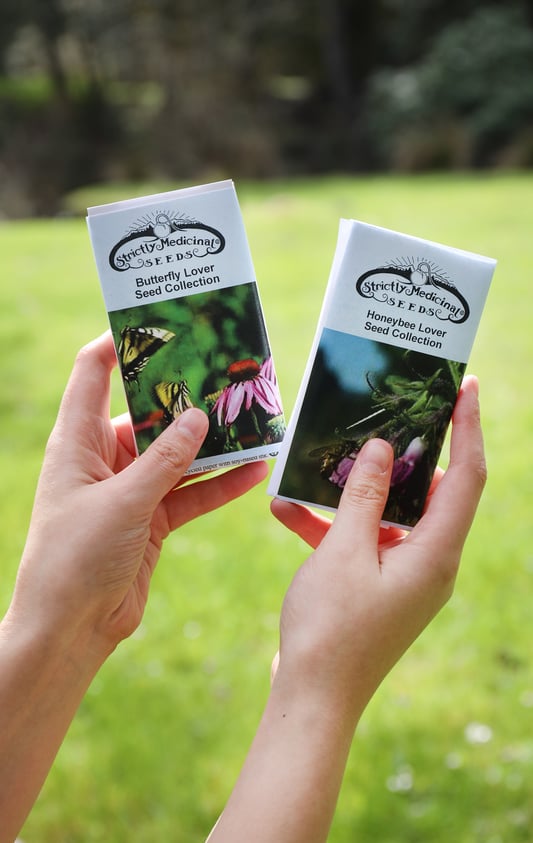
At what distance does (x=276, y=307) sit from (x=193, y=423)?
4375 millimetres

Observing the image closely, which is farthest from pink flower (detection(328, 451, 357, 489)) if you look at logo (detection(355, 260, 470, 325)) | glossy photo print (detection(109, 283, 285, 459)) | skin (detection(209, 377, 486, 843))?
logo (detection(355, 260, 470, 325))

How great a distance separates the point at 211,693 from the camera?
101 inches

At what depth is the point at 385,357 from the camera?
152 centimetres

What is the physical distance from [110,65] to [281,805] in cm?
2225

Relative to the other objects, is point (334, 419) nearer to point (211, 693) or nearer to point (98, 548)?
point (98, 548)

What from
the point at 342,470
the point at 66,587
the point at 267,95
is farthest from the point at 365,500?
the point at 267,95

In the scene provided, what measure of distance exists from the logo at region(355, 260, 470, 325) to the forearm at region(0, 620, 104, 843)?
2.96ft

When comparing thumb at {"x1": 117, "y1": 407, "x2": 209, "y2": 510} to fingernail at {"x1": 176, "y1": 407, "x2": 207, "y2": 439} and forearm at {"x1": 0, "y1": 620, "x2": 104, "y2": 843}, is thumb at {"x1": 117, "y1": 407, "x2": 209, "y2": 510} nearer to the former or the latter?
fingernail at {"x1": 176, "y1": 407, "x2": 207, "y2": 439}

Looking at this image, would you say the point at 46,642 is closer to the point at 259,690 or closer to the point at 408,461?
the point at 408,461

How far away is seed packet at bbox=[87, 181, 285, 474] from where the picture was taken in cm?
154

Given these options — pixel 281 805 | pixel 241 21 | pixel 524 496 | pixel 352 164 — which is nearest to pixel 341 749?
pixel 281 805

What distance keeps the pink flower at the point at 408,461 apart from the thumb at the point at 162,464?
0.41 m

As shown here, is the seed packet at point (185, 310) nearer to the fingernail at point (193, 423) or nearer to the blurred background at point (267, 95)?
the fingernail at point (193, 423)

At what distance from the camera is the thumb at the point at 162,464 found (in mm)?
1395
